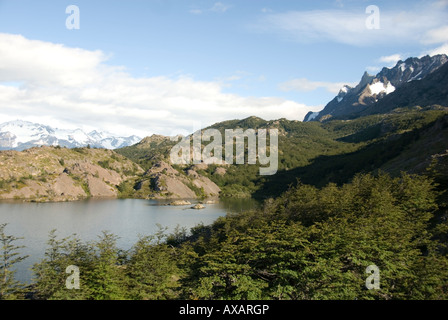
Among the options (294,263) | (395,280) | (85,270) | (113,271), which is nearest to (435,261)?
(395,280)

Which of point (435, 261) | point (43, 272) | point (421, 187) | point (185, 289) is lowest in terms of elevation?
point (185, 289)

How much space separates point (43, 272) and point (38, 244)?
191 feet

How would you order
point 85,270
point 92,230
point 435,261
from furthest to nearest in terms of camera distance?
point 92,230 → point 85,270 → point 435,261

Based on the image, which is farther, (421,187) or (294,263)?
(421,187)

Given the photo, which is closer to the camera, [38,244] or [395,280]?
[395,280]

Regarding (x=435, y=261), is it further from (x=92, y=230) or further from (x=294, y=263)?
(x=92, y=230)

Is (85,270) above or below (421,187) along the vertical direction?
below

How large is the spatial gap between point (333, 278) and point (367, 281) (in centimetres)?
274

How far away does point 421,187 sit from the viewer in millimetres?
45938
